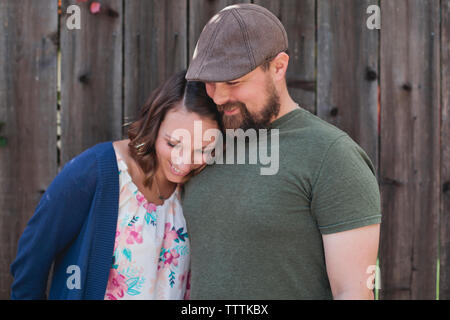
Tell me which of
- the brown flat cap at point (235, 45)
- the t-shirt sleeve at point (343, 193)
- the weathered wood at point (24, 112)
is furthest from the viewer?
the weathered wood at point (24, 112)

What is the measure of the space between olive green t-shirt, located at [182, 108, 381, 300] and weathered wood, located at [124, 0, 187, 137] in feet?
2.35

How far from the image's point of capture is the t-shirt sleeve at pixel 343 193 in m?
1.33

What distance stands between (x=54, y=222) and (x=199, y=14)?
1.12 metres

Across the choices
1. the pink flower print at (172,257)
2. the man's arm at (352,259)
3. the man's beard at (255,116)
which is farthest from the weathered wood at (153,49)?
the man's arm at (352,259)

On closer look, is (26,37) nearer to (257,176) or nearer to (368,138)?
(257,176)

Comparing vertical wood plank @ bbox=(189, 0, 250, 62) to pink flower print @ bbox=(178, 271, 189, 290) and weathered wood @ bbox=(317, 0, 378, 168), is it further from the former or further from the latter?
pink flower print @ bbox=(178, 271, 189, 290)

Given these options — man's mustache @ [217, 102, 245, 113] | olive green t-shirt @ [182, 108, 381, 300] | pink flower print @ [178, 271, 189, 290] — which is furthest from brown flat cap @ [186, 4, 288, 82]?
pink flower print @ [178, 271, 189, 290]

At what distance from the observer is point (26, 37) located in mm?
1965

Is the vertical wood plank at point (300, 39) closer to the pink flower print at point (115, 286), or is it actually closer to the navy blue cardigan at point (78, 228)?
the navy blue cardigan at point (78, 228)

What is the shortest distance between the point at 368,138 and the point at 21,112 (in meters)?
1.61

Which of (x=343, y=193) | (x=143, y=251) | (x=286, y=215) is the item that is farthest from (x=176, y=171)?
(x=343, y=193)

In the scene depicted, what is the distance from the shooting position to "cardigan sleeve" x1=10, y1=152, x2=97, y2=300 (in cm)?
151
